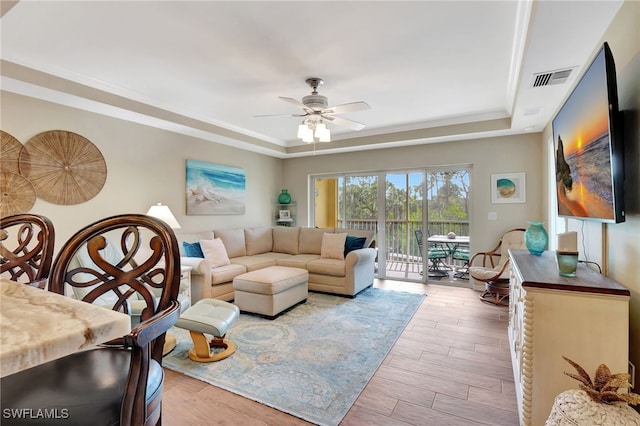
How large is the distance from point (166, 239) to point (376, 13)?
77.9 inches

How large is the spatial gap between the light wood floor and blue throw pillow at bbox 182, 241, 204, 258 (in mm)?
1947

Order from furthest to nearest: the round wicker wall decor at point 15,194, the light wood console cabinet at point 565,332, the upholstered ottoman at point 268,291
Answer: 1. the upholstered ottoman at point 268,291
2. the round wicker wall decor at point 15,194
3. the light wood console cabinet at point 565,332

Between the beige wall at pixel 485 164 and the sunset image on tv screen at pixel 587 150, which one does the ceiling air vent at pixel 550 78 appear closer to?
the sunset image on tv screen at pixel 587 150

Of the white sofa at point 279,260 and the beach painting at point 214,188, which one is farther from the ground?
the beach painting at point 214,188

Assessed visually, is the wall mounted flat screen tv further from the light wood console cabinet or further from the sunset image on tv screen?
the light wood console cabinet

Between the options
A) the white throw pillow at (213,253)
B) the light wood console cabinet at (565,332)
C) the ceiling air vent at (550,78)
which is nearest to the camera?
the light wood console cabinet at (565,332)

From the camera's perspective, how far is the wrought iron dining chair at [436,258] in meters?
5.19

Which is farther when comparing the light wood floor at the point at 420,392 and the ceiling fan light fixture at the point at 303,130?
the ceiling fan light fixture at the point at 303,130

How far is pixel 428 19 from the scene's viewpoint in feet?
7.06

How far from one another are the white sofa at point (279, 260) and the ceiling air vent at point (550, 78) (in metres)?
2.73

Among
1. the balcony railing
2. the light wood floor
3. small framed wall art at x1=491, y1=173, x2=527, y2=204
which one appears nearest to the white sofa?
the balcony railing

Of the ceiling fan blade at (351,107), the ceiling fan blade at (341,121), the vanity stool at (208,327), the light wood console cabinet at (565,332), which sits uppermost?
the ceiling fan blade at (341,121)

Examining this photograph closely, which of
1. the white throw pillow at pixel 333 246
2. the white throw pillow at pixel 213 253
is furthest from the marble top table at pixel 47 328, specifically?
the white throw pillow at pixel 333 246

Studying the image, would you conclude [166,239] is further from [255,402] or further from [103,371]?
[255,402]
